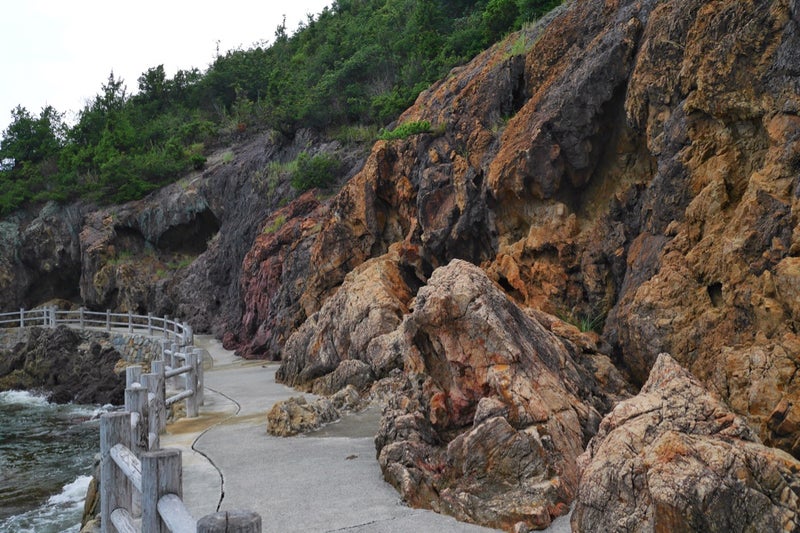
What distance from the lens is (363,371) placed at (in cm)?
1223

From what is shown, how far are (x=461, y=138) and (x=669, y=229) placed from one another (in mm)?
7427

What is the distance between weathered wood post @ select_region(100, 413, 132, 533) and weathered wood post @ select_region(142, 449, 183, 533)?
1.66 m

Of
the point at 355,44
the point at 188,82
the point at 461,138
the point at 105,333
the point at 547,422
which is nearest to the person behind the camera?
the point at 547,422

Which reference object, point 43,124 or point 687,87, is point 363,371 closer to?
point 687,87

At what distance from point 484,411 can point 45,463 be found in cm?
1117

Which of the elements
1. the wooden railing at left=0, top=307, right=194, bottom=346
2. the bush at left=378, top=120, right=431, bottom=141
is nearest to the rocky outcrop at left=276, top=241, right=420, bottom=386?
the bush at left=378, top=120, right=431, bottom=141

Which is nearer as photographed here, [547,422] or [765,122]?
[547,422]

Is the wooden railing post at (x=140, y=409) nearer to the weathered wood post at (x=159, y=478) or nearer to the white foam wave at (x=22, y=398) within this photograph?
the weathered wood post at (x=159, y=478)

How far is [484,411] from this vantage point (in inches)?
255

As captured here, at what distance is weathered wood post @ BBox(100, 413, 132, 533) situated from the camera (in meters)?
4.89

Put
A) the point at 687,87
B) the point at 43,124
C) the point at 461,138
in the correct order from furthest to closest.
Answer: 1. the point at 43,124
2. the point at 461,138
3. the point at 687,87

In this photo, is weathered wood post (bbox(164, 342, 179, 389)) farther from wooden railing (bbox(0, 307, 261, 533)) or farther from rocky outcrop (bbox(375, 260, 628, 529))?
rocky outcrop (bbox(375, 260, 628, 529))

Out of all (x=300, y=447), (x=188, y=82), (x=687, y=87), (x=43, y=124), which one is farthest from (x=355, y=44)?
(x=300, y=447)

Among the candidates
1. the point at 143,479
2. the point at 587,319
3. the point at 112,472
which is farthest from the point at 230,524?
the point at 587,319
